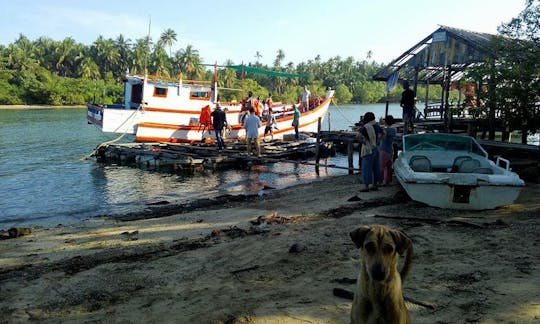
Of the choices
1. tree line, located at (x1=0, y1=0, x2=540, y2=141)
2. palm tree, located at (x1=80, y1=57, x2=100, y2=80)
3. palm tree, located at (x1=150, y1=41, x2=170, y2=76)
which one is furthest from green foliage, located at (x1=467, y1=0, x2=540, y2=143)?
palm tree, located at (x1=80, y1=57, x2=100, y2=80)

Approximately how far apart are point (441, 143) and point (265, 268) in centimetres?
761

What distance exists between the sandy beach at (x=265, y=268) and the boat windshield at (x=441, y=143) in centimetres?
228

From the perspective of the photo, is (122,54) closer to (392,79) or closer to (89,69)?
(89,69)

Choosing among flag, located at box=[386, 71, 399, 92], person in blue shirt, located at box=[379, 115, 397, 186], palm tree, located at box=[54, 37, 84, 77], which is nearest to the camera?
person in blue shirt, located at box=[379, 115, 397, 186]

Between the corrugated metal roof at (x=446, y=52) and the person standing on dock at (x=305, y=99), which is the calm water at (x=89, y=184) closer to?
the corrugated metal roof at (x=446, y=52)

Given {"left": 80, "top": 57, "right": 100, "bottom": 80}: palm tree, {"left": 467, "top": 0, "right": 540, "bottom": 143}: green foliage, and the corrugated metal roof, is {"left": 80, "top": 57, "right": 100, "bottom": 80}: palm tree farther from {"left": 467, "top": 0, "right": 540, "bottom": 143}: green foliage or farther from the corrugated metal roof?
{"left": 467, "top": 0, "right": 540, "bottom": 143}: green foliage

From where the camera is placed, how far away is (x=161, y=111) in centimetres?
2356

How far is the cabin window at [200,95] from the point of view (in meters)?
24.8

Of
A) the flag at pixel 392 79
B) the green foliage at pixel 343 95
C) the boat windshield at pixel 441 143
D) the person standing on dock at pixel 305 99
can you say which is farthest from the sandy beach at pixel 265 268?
the green foliage at pixel 343 95

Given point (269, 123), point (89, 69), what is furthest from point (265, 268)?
point (89, 69)

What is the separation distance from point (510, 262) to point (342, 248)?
2.07 meters

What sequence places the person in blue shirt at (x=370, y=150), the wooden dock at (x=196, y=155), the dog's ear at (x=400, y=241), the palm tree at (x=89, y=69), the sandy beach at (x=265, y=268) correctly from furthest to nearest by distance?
the palm tree at (x=89, y=69)
the wooden dock at (x=196, y=155)
the person in blue shirt at (x=370, y=150)
the sandy beach at (x=265, y=268)
the dog's ear at (x=400, y=241)

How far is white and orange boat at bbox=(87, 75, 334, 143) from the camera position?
22.7 metres

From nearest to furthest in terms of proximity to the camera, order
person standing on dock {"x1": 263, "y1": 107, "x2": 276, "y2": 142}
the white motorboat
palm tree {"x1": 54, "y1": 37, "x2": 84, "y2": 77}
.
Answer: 1. the white motorboat
2. person standing on dock {"x1": 263, "y1": 107, "x2": 276, "y2": 142}
3. palm tree {"x1": 54, "y1": 37, "x2": 84, "y2": 77}
